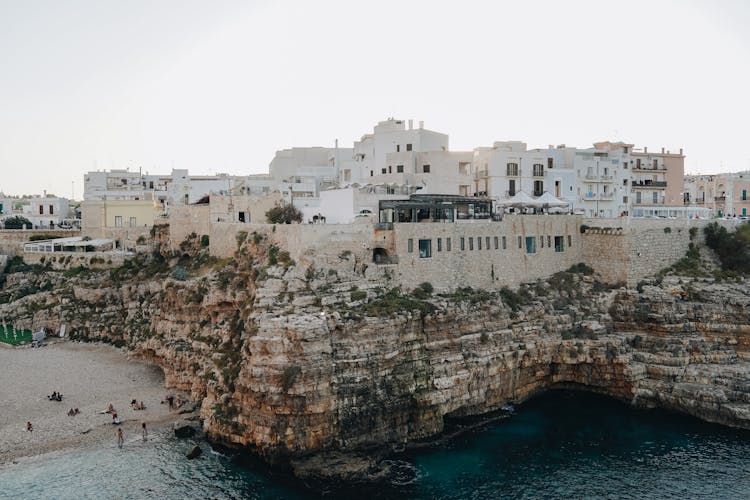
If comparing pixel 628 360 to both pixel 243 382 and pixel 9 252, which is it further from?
pixel 9 252

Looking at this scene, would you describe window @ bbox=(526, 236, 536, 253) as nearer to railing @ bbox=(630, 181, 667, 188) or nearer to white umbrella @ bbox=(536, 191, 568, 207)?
white umbrella @ bbox=(536, 191, 568, 207)

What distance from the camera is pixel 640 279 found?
4059 centimetres

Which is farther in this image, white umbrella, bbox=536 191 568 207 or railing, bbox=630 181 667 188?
railing, bbox=630 181 667 188

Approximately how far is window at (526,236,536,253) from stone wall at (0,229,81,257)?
41.8 metres

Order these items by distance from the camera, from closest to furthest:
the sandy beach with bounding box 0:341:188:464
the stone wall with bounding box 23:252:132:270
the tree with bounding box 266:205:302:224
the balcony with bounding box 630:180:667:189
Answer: the sandy beach with bounding box 0:341:188:464 < the tree with bounding box 266:205:302:224 < the stone wall with bounding box 23:252:132:270 < the balcony with bounding box 630:180:667:189

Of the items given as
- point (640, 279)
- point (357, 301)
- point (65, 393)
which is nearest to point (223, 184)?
point (65, 393)

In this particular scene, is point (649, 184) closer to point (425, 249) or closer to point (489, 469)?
point (425, 249)

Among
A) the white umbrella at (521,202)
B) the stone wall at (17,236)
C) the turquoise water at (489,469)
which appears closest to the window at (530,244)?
→ the white umbrella at (521,202)

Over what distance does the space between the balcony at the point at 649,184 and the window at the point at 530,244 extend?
2059 centimetres

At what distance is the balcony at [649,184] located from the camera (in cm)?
5609

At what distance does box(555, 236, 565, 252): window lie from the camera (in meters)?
41.4

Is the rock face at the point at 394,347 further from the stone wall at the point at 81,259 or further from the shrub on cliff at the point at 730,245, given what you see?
the stone wall at the point at 81,259

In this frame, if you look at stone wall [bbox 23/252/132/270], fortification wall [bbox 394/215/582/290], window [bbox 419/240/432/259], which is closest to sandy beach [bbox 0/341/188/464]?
stone wall [bbox 23/252/132/270]

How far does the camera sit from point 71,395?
116 ft
